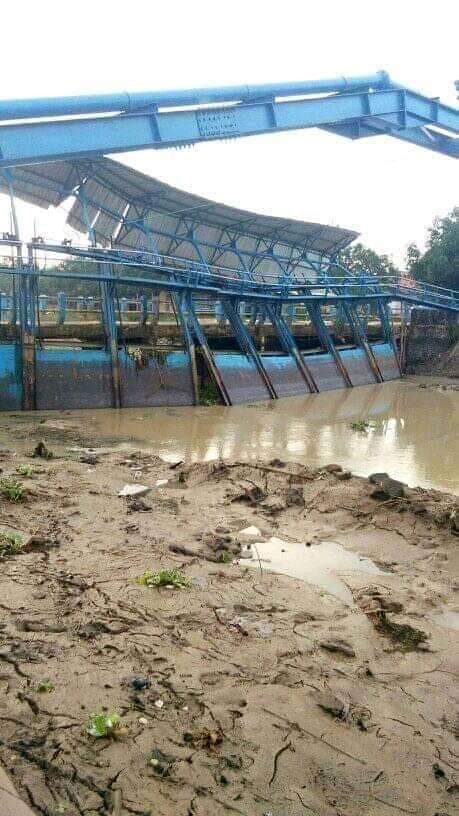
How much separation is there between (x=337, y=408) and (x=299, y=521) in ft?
38.4

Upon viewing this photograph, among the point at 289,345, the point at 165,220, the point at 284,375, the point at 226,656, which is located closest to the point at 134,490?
the point at 226,656

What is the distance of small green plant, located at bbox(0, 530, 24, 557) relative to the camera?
5.09m

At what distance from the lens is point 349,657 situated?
3928 mm

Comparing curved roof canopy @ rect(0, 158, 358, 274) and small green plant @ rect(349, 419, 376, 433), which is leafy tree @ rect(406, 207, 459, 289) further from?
small green plant @ rect(349, 419, 376, 433)

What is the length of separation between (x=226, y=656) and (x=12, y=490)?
3.73 meters

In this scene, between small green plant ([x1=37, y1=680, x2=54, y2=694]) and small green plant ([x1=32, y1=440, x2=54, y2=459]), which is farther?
small green plant ([x1=32, y1=440, x2=54, y2=459])

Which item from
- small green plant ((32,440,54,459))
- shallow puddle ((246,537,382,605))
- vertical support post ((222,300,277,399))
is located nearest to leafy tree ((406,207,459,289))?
vertical support post ((222,300,277,399))

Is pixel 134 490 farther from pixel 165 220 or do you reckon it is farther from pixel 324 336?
pixel 165 220

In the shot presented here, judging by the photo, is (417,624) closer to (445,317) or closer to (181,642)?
(181,642)

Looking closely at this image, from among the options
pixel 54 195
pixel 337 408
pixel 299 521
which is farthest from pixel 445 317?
pixel 299 521

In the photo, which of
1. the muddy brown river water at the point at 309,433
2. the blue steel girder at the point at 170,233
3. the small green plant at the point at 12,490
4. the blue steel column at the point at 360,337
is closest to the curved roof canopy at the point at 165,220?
the blue steel girder at the point at 170,233

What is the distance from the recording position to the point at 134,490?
7500mm

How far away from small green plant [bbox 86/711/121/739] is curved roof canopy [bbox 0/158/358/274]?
639 inches

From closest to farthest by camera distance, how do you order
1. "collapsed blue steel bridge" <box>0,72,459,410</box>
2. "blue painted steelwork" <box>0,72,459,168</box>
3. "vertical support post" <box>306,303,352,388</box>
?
1. "blue painted steelwork" <box>0,72,459,168</box>
2. "collapsed blue steel bridge" <box>0,72,459,410</box>
3. "vertical support post" <box>306,303,352,388</box>
